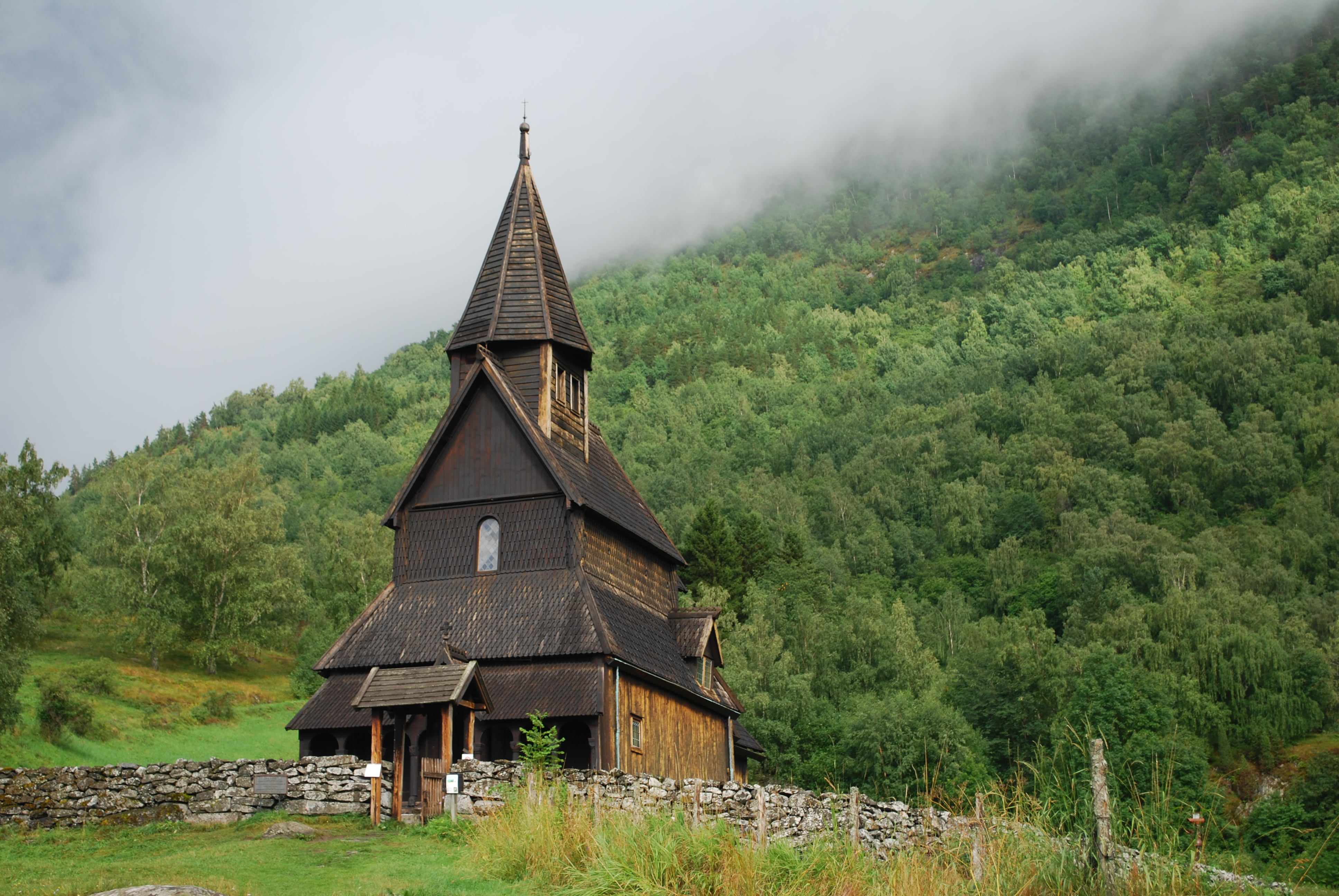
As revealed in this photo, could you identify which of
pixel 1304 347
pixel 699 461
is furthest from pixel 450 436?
pixel 1304 347

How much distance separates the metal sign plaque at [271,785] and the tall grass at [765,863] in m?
6.80

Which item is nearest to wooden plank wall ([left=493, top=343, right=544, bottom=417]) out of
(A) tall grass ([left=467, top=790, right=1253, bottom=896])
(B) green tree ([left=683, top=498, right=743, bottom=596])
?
(A) tall grass ([left=467, top=790, right=1253, bottom=896])

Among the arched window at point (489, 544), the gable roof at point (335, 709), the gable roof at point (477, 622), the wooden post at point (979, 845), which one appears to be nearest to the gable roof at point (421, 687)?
the gable roof at point (477, 622)

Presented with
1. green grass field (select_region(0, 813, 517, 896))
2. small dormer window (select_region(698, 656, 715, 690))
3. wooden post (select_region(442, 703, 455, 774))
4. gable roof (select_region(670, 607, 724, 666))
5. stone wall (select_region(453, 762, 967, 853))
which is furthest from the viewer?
small dormer window (select_region(698, 656, 715, 690))

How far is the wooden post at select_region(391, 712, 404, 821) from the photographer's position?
2194 cm

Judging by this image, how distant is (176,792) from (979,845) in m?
15.9

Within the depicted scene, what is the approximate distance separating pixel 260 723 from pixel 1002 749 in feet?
132

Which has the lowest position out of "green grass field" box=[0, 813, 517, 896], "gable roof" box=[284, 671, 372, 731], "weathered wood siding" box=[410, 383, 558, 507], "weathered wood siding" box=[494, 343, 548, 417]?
"green grass field" box=[0, 813, 517, 896]

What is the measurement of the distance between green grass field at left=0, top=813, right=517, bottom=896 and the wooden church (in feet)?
16.4

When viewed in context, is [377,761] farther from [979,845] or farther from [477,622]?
[979,845]

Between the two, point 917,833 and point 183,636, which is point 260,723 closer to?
point 183,636

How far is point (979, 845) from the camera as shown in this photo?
463 inches

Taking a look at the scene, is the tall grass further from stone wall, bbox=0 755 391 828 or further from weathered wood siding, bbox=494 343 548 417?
weathered wood siding, bbox=494 343 548 417

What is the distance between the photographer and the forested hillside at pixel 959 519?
65.6 metres
